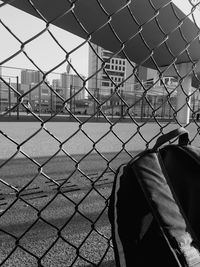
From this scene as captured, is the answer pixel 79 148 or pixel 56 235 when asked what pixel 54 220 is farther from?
pixel 79 148

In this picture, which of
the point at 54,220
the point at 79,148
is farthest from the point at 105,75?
the point at 79,148

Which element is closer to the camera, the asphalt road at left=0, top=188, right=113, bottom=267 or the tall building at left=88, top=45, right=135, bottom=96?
the tall building at left=88, top=45, right=135, bottom=96

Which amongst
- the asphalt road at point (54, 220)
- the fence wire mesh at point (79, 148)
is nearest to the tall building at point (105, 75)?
the fence wire mesh at point (79, 148)

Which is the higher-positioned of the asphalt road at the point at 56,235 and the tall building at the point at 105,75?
the tall building at the point at 105,75

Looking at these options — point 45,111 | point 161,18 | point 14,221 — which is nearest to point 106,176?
point 14,221

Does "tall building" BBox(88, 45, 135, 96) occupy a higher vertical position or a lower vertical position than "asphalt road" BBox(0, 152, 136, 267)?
higher

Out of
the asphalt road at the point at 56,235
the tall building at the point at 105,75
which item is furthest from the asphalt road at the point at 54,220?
the tall building at the point at 105,75

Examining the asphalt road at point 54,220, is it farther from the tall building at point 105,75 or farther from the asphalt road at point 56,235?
the tall building at point 105,75

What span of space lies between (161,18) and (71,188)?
2.24m

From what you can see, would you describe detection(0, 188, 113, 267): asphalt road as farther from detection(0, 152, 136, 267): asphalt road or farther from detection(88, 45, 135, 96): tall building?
detection(88, 45, 135, 96): tall building

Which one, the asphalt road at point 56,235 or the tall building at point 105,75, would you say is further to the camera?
the asphalt road at point 56,235

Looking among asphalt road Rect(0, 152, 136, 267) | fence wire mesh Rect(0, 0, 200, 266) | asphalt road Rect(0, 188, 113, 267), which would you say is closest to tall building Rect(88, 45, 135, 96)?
fence wire mesh Rect(0, 0, 200, 266)

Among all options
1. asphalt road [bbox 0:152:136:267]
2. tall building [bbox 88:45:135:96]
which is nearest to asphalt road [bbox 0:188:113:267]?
asphalt road [bbox 0:152:136:267]

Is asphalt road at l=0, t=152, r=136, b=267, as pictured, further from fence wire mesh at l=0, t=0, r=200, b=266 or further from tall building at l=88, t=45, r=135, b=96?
tall building at l=88, t=45, r=135, b=96
